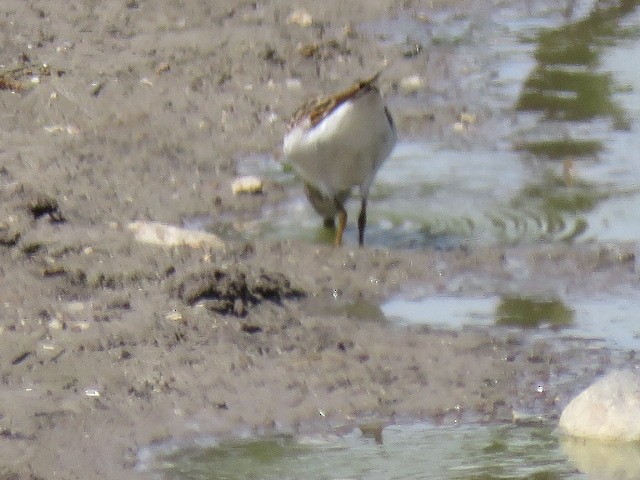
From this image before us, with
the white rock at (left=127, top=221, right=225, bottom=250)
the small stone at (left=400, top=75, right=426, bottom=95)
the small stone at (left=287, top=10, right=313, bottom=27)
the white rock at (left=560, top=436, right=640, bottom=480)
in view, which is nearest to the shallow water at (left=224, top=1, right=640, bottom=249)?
the small stone at (left=400, top=75, right=426, bottom=95)

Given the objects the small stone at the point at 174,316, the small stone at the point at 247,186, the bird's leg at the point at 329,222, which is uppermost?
the small stone at the point at 174,316

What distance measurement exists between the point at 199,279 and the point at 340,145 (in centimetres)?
117

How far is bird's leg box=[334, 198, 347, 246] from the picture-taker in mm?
6684

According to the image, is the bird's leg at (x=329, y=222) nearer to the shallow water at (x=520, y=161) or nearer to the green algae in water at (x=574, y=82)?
the shallow water at (x=520, y=161)

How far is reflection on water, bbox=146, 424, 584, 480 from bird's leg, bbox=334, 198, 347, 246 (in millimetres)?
2065

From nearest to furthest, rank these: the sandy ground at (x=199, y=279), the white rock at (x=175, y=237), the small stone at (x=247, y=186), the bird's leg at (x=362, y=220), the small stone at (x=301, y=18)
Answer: the sandy ground at (x=199, y=279), the white rock at (x=175, y=237), the bird's leg at (x=362, y=220), the small stone at (x=247, y=186), the small stone at (x=301, y=18)

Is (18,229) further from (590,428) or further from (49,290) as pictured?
(590,428)

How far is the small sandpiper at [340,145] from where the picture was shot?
20.9 ft

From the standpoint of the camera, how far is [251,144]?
8.02 meters

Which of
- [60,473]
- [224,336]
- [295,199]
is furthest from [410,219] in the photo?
[60,473]

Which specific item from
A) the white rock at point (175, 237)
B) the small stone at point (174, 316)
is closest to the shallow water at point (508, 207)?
the white rock at point (175, 237)

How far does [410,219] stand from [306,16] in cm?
382

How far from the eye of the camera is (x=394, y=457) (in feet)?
14.7

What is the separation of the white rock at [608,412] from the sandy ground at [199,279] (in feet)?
0.86
